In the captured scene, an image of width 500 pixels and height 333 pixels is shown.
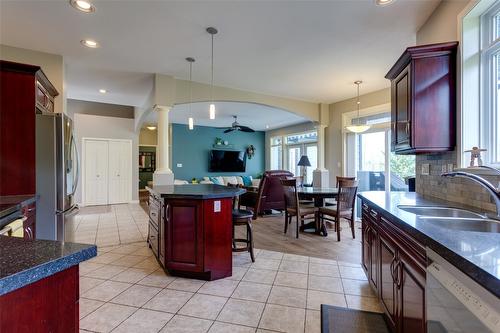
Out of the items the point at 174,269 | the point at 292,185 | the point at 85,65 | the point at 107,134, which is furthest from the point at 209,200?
the point at 107,134

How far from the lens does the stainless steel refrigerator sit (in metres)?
2.66

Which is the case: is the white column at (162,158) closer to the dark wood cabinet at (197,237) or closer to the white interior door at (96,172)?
the dark wood cabinet at (197,237)

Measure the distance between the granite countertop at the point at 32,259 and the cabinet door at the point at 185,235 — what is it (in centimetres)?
168

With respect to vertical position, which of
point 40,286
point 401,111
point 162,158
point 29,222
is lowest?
point 29,222

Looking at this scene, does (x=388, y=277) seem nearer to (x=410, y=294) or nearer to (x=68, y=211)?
(x=410, y=294)

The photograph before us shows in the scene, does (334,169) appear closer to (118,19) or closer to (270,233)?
(270,233)

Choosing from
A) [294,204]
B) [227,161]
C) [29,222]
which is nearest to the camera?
[29,222]

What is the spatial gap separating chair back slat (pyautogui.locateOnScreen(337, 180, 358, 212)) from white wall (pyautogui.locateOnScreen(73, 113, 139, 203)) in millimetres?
6343

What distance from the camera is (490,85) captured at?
2.02 meters

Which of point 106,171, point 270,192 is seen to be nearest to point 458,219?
point 270,192

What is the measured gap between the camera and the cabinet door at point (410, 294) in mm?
1246

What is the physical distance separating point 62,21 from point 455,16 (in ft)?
12.4

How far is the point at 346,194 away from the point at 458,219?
263 centimetres

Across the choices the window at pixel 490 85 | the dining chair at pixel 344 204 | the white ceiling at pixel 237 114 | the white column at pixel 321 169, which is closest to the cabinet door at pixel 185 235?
the dining chair at pixel 344 204
